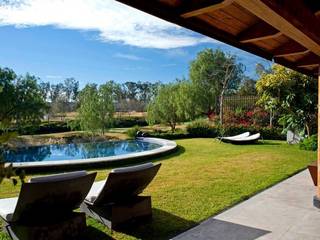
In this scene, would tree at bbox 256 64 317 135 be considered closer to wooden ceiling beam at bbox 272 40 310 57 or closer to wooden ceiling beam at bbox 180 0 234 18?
wooden ceiling beam at bbox 272 40 310 57

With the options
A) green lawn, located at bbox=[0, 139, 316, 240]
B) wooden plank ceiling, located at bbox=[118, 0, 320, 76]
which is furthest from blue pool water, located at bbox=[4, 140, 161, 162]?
wooden plank ceiling, located at bbox=[118, 0, 320, 76]

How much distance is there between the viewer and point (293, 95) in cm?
1475

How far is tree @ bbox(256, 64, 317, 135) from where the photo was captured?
48.0 feet

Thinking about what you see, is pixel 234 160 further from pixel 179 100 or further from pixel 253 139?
pixel 179 100

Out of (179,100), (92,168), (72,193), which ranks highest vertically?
(179,100)

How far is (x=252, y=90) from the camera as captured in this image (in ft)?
140

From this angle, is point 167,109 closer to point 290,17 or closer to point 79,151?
point 79,151

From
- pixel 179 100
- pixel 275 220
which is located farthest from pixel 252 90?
pixel 275 220

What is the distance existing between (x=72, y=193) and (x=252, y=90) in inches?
1610

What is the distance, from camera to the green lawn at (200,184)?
4.79m

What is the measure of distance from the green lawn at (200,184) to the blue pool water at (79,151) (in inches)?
162

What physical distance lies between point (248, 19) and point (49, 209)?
10.2 ft

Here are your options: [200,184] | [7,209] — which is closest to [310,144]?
[200,184]

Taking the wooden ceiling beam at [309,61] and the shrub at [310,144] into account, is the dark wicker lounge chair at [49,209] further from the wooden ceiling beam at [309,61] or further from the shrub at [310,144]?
the shrub at [310,144]
